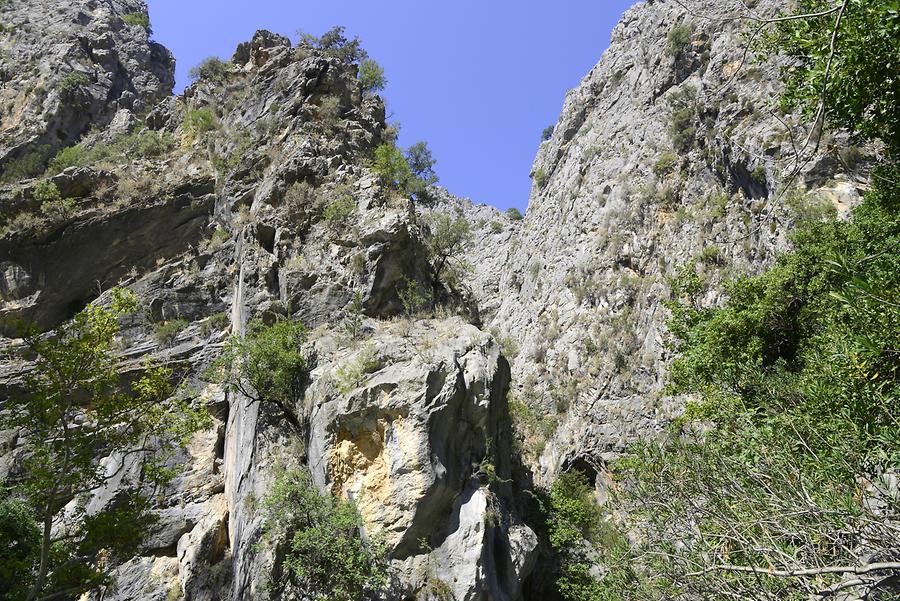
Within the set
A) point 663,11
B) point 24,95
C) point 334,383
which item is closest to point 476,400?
point 334,383

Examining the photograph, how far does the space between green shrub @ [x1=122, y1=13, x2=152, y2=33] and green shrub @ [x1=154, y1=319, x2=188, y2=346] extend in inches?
1367

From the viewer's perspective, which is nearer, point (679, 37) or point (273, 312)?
point (273, 312)

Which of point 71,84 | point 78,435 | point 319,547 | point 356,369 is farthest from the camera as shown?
point 71,84

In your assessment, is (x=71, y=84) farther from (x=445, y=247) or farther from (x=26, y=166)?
(x=445, y=247)

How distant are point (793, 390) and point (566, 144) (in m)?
35.5

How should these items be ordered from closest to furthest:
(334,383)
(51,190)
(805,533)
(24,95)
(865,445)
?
(805,533), (865,445), (334,383), (51,190), (24,95)

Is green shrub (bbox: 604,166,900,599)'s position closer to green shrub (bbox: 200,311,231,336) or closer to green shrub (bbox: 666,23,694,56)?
green shrub (bbox: 200,311,231,336)

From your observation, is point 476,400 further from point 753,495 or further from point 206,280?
point 206,280

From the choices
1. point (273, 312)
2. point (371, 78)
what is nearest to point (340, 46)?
point (371, 78)

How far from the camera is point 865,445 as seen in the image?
26.6 ft

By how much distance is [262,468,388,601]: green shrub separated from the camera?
11.5 m

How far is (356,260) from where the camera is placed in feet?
57.9

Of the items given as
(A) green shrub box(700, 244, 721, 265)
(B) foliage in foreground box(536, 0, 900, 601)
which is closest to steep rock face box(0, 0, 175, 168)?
(B) foliage in foreground box(536, 0, 900, 601)

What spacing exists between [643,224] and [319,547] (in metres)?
23.8
